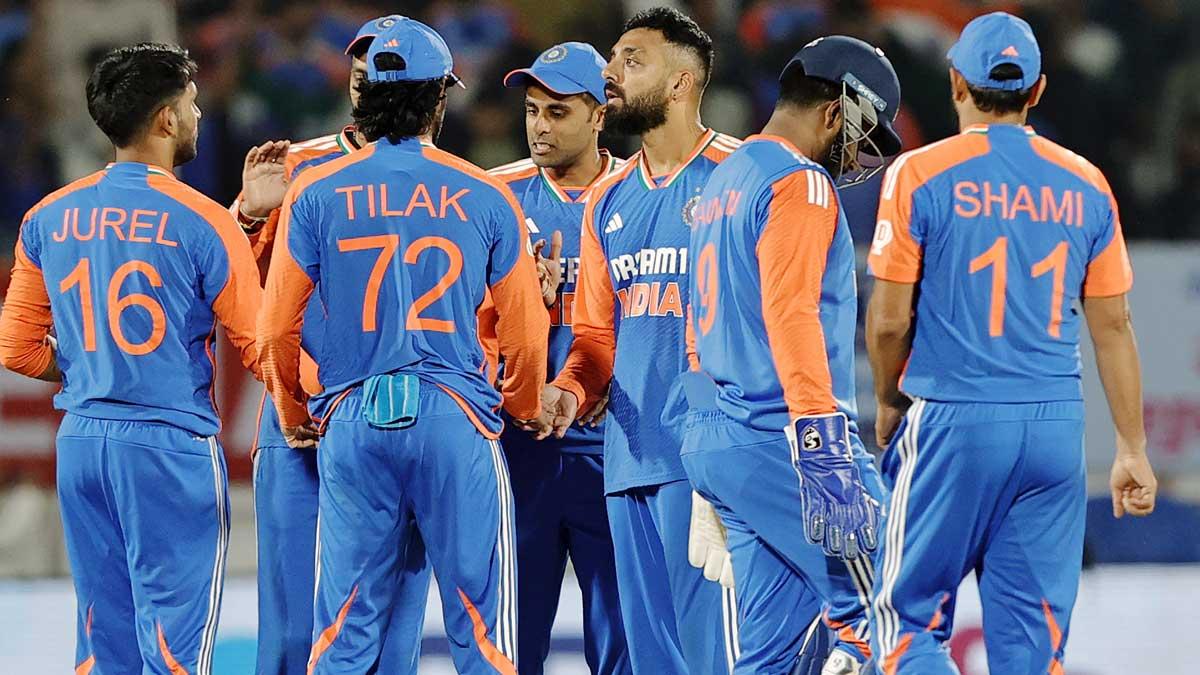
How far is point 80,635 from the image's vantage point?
4.82m

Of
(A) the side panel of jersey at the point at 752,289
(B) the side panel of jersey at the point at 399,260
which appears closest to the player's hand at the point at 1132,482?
(A) the side panel of jersey at the point at 752,289

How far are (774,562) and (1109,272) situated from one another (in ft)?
4.16

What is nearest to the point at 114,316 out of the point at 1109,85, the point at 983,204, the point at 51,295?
the point at 51,295

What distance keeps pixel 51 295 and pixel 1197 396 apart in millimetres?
7550

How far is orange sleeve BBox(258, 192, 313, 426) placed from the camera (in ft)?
15.0

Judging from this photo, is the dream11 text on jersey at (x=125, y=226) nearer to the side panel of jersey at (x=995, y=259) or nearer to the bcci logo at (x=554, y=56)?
the bcci logo at (x=554, y=56)

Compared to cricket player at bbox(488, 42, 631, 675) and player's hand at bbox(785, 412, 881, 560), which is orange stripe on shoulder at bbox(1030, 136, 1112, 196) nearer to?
player's hand at bbox(785, 412, 881, 560)

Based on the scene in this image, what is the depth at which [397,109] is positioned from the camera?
464 cm

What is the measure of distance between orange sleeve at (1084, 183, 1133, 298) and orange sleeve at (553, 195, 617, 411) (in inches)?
58.3

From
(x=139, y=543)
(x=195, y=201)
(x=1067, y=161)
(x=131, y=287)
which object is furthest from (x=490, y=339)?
(x=1067, y=161)

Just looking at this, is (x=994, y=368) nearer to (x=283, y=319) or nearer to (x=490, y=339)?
(x=490, y=339)

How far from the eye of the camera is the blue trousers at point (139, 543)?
15.4 ft

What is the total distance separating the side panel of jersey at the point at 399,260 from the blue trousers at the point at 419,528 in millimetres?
113

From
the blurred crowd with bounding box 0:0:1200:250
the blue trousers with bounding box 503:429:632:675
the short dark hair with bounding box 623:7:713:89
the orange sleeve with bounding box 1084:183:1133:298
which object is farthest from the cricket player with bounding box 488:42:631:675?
the blurred crowd with bounding box 0:0:1200:250
